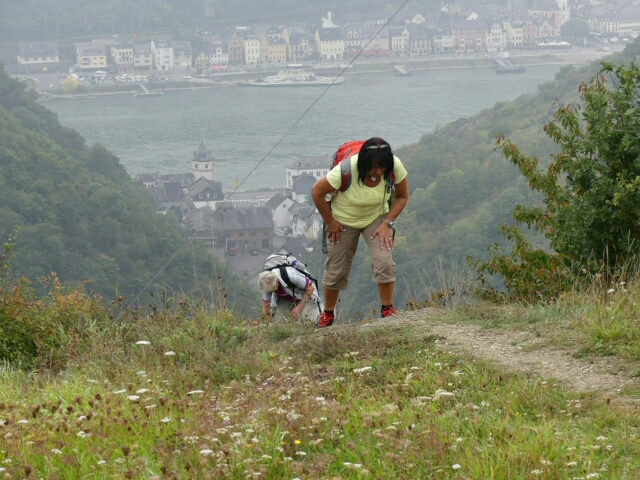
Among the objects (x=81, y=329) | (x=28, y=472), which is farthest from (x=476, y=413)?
(x=81, y=329)

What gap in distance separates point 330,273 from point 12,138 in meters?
36.1

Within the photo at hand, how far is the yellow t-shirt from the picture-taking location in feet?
13.0

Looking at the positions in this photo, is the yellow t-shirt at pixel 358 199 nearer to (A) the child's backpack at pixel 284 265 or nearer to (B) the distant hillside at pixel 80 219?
(A) the child's backpack at pixel 284 265

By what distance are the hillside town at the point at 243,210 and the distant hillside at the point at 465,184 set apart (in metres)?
4.94

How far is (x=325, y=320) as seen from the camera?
4230 mm

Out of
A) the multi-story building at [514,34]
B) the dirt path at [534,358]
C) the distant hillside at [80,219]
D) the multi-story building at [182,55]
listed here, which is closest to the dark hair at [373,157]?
the dirt path at [534,358]

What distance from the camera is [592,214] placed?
15.1 ft

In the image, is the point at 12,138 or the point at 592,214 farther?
the point at 12,138

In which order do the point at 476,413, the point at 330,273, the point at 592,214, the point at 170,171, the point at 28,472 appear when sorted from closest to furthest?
the point at 28,472
the point at 476,413
the point at 330,273
the point at 592,214
the point at 170,171

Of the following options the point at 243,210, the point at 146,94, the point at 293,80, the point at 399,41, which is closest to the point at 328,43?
the point at 399,41

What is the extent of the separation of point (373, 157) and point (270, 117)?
Result: 6188 centimetres

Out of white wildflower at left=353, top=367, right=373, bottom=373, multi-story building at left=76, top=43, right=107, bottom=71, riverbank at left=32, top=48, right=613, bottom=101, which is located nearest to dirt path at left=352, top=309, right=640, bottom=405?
white wildflower at left=353, top=367, right=373, bottom=373

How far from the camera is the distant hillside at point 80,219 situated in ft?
102

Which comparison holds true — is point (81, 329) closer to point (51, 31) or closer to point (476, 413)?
point (476, 413)
